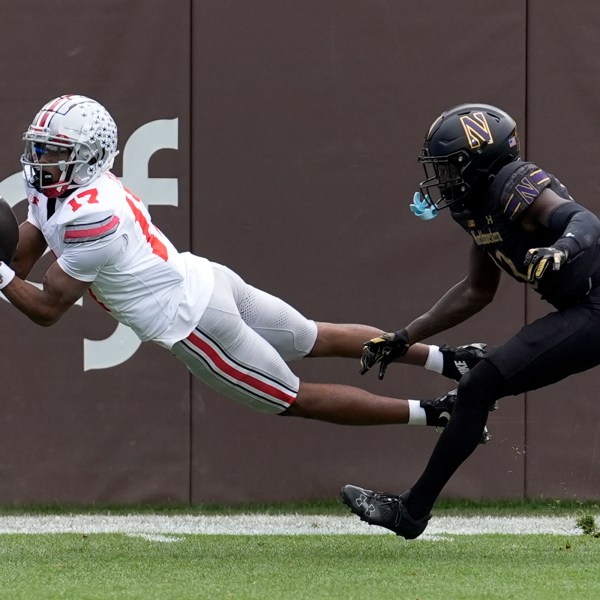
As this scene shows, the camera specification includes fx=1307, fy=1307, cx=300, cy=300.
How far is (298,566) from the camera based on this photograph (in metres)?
4.06

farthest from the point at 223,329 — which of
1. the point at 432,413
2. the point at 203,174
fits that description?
the point at 203,174

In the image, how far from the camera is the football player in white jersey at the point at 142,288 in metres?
4.27

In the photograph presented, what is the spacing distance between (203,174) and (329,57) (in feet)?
2.53

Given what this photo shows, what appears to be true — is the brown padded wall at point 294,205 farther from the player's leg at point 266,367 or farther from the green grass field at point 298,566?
the player's leg at point 266,367

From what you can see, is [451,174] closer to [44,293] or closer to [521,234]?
[521,234]

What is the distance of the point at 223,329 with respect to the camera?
446 centimetres

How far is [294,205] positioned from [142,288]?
1.58m

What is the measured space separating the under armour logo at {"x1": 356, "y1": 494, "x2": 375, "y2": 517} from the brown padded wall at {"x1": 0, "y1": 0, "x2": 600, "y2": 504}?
5.47 ft

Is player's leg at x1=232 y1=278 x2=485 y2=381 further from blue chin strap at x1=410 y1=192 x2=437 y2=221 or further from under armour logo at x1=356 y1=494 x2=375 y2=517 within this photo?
under armour logo at x1=356 y1=494 x2=375 y2=517

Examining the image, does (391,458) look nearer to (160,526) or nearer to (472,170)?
(160,526)

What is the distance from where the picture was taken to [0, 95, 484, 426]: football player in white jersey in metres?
4.27

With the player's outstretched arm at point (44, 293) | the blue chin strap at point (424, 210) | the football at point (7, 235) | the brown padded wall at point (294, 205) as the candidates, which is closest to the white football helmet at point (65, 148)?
the football at point (7, 235)

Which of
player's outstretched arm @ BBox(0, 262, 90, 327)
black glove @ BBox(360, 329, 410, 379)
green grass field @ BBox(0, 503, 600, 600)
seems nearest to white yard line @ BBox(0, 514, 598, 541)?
green grass field @ BBox(0, 503, 600, 600)

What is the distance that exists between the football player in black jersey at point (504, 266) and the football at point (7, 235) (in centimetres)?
134
